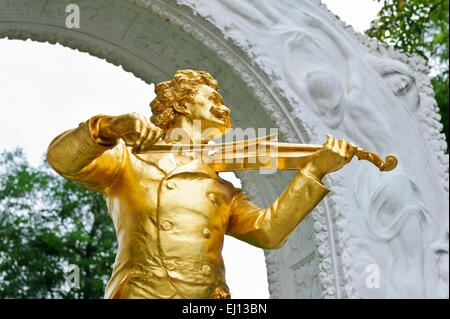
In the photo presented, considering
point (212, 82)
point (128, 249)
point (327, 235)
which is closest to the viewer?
point (128, 249)

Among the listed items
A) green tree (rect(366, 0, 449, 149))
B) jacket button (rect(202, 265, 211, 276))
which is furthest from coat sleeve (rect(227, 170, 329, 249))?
green tree (rect(366, 0, 449, 149))

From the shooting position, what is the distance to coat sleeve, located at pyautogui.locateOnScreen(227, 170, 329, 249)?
301 centimetres

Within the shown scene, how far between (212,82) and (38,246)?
22.3ft

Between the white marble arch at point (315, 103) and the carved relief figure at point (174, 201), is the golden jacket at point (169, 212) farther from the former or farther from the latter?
the white marble arch at point (315, 103)

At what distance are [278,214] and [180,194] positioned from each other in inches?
14.9

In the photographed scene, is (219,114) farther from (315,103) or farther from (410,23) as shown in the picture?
(410,23)

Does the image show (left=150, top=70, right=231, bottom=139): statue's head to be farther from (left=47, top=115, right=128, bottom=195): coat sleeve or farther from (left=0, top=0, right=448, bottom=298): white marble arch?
(left=0, top=0, right=448, bottom=298): white marble arch

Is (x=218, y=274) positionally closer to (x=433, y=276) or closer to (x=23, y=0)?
(x=433, y=276)

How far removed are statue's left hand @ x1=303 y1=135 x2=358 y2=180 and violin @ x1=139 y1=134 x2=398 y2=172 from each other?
42 mm

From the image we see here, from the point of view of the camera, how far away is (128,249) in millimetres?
2959

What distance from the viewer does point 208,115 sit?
329 cm

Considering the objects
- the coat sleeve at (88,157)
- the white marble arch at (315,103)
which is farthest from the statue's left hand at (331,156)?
the white marble arch at (315,103)

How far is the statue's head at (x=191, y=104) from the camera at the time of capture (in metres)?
3.29
